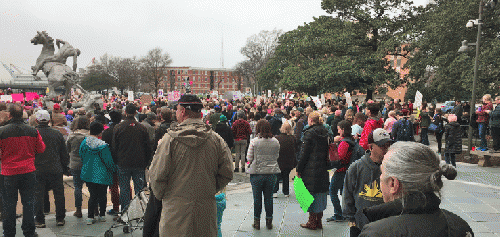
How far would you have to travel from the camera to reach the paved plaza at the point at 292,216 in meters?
5.82

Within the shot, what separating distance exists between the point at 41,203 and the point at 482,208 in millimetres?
8121

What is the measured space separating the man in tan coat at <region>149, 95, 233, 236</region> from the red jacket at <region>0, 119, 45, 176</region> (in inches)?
120

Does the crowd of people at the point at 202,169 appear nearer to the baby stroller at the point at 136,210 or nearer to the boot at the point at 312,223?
the boot at the point at 312,223

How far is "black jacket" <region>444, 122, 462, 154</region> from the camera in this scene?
10484 millimetres

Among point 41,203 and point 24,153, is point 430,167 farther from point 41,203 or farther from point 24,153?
point 41,203

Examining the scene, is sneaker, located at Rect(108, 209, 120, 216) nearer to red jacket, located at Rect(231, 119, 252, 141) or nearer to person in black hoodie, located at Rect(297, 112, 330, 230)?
Answer: person in black hoodie, located at Rect(297, 112, 330, 230)

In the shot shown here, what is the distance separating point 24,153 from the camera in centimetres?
520

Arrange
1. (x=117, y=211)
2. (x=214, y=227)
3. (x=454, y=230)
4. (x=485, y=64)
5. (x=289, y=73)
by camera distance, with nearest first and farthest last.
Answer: (x=454, y=230)
(x=214, y=227)
(x=117, y=211)
(x=485, y=64)
(x=289, y=73)

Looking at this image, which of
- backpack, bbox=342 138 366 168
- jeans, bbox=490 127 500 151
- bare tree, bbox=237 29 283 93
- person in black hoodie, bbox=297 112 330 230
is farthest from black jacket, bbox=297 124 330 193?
bare tree, bbox=237 29 283 93

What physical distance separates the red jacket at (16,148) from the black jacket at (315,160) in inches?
158

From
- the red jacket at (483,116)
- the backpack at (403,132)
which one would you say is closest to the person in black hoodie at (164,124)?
the backpack at (403,132)

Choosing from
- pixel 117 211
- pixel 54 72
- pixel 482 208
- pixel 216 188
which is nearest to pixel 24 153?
pixel 117 211

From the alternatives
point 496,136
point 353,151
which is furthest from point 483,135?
point 353,151

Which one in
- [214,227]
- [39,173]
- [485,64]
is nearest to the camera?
[214,227]
